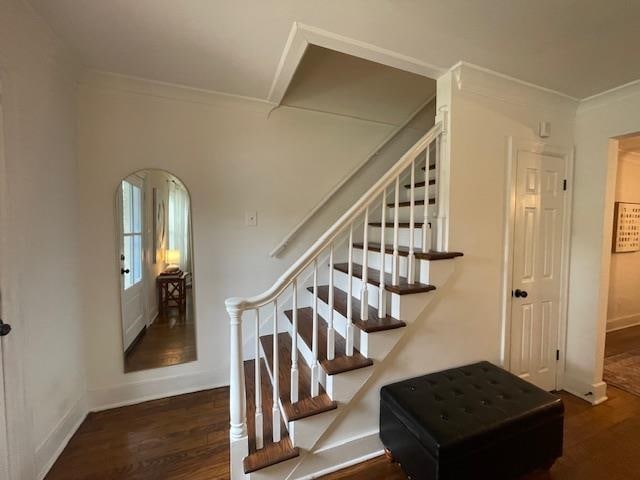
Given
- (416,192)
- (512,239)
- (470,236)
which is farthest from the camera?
(416,192)

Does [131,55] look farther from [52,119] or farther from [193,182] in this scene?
[193,182]

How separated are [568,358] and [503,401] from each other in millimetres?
1318

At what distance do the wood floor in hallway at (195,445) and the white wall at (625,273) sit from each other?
2.14 meters

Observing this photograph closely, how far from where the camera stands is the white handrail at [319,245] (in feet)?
4.20

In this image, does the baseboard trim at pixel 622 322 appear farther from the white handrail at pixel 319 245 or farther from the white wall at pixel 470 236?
the white handrail at pixel 319 245

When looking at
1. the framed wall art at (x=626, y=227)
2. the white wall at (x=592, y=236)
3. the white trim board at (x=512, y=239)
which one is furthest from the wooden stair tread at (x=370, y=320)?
the framed wall art at (x=626, y=227)

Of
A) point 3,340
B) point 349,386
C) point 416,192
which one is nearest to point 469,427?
point 349,386

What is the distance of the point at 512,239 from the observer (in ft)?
6.30

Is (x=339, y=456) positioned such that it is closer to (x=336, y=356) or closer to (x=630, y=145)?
(x=336, y=356)

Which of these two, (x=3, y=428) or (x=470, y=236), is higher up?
(x=470, y=236)

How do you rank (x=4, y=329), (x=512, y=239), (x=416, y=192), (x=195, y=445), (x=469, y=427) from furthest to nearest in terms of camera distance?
(x=416, y=192)
(x=512, y=239)
(x=195, y=445)
(x=469, y=427)
(x=4, y=329)

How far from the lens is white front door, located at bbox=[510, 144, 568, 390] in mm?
1969

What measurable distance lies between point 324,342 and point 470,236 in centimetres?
119

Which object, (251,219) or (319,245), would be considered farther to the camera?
(251,219)
